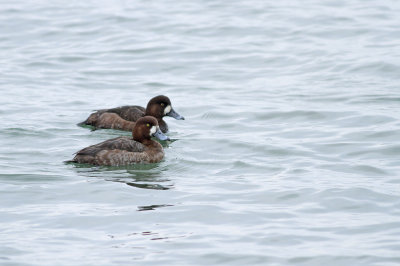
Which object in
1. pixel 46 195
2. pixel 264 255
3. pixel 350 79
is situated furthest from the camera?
pixel 350 79

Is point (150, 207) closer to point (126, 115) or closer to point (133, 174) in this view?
point (133, 174)

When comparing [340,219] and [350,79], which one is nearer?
[340,219]

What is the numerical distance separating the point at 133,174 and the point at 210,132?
2423 mm

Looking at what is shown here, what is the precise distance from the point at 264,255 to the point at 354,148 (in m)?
4.31

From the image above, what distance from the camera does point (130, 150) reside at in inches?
459

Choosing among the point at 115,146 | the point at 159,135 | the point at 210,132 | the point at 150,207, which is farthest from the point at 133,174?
the point at 210,132

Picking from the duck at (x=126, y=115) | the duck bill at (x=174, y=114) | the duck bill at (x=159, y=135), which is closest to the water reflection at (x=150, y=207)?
the duck bill at (x=159, y=135)

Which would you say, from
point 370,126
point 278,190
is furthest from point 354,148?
point 278,190

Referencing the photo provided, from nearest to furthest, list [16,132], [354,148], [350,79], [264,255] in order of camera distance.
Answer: [264,255] < [354,148] < [16,132] < [350,79]

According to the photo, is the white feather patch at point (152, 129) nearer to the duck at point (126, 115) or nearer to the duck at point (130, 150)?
the duck at point (130, 150)

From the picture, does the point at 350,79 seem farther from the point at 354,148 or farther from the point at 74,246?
the point at 74,246

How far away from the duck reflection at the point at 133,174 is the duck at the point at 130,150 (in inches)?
3.3

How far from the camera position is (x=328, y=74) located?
652 inches

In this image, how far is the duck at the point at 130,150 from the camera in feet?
37.0
